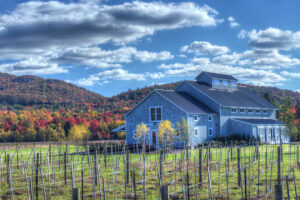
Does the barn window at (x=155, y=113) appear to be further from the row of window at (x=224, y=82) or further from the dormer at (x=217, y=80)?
the row of window at (x=224, y=82)

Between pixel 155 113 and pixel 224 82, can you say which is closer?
pixel 155 113

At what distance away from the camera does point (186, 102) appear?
4438 cm

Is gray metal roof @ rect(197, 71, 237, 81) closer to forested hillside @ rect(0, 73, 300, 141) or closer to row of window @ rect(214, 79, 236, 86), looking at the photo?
row of window @ rect(214, 79, 236, 86)

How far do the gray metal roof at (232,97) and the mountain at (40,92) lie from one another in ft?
257

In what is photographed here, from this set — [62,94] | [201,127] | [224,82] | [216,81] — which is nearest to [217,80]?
[216,81]

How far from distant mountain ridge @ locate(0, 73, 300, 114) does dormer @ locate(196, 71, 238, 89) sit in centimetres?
4773

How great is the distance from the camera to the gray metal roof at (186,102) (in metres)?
42.2

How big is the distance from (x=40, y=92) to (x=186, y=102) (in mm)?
118470

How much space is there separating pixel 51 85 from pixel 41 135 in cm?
9521

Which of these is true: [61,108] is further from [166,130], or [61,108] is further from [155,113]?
[166,130]

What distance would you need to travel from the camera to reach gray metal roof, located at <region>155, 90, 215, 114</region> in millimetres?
42181

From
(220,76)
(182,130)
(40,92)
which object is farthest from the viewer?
(40,92)

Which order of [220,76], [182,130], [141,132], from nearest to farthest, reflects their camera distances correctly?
[182,130], [141,132], [220,76]

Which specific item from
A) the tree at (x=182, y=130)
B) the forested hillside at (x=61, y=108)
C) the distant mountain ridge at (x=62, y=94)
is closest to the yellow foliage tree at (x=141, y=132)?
the tree at (x=182, y=130)
